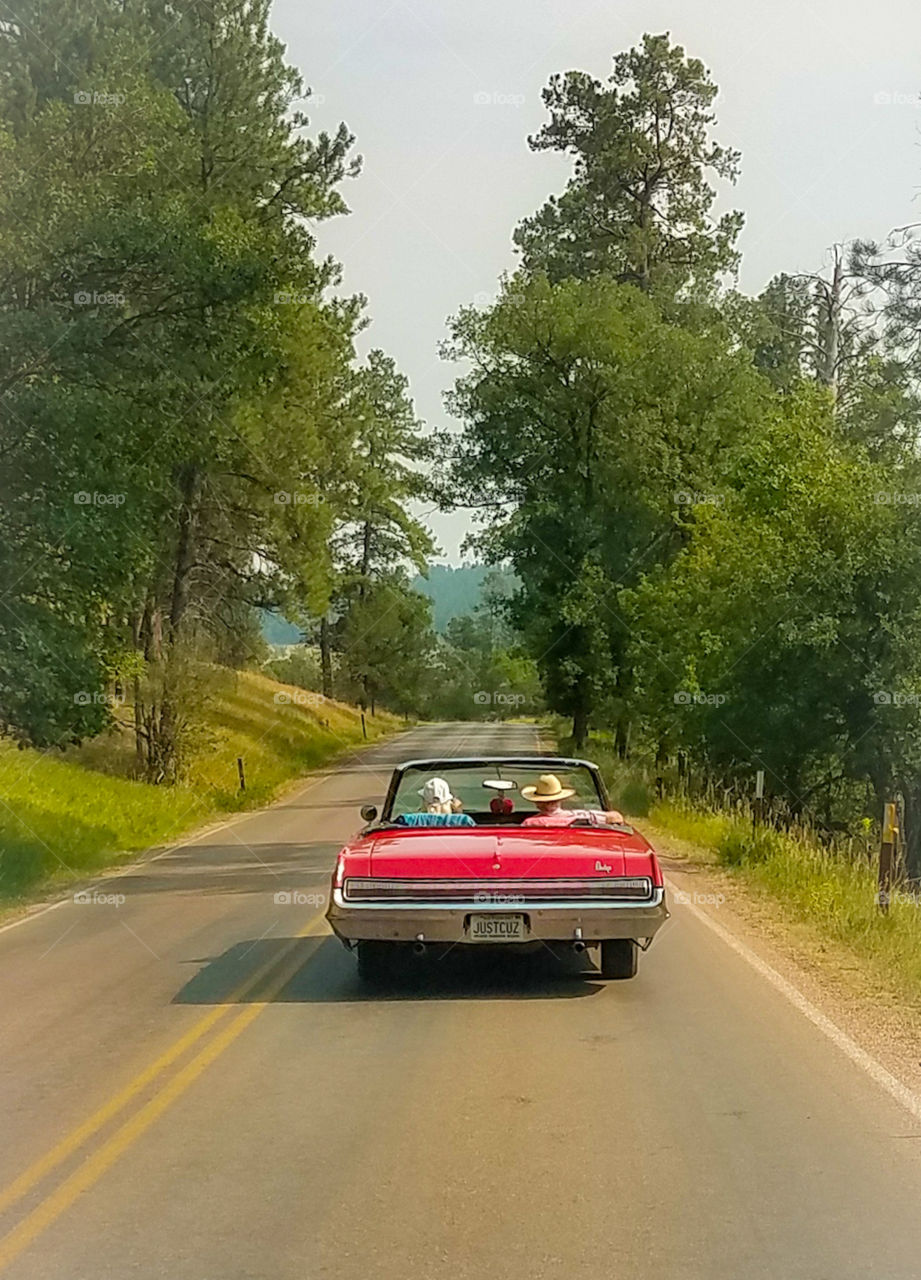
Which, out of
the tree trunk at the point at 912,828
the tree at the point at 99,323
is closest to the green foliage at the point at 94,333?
the tree at the point at 99,323

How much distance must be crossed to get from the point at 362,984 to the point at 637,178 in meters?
40.3

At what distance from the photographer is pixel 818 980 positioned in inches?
445

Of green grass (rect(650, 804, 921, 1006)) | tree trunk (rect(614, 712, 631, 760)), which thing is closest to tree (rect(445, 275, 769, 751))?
tree trunk (rect(614, 712, 631, 760))

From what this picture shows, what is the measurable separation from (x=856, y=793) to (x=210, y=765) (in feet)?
59.1

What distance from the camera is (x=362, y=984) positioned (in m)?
10.8

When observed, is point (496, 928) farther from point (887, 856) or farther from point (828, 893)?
point (828, 893)

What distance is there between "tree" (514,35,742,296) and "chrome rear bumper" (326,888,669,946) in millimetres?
37762

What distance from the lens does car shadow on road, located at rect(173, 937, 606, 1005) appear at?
10328 mm

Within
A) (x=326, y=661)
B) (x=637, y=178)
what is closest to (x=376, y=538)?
(x=326, y=661)

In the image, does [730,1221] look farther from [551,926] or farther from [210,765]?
[210,765]

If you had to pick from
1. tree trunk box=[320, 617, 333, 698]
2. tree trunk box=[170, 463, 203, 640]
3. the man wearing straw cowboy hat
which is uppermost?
tree trunk box=[170, 463, 203, 640]

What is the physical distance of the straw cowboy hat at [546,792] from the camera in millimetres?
11797

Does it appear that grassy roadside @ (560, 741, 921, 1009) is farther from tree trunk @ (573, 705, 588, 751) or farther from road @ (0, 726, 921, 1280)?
tree trunk @ (573, 705, 588, 751)

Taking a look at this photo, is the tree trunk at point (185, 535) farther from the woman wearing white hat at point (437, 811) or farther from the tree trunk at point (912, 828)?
the woman wearing white hat at point (437, 811)
